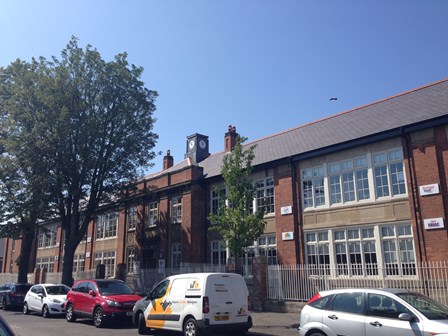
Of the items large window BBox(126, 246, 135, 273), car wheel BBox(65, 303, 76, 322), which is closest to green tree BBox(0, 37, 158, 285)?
large window BBox(126, 246, 135, 273)

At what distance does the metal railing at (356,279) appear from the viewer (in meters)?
15.3

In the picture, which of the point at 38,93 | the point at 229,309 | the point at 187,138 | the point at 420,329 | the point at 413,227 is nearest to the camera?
the point at 420,329

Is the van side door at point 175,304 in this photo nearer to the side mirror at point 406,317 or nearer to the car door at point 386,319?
the car door at point 386,319

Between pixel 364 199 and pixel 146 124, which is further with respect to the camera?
pixel 146 124

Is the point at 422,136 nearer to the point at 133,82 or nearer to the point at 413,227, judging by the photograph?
the point at 413,227

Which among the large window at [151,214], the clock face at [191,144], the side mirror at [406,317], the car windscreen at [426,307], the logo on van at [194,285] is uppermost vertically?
the clock face at [191,144]

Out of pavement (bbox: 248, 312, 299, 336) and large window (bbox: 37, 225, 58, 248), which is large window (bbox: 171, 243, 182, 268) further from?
large window (bbox: 37, 225, 58, 248)

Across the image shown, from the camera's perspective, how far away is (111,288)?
15914 millimetres

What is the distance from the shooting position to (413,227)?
1694 cm

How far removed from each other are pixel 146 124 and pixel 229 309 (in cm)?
1872

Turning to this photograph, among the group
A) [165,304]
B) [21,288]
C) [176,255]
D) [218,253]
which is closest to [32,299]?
[21,288]

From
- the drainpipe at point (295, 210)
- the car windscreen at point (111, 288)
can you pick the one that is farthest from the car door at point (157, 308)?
the drainpipe at point (295, 210)

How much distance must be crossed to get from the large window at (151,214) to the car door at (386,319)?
22954mm

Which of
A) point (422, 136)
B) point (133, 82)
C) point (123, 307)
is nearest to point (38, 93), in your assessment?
point (133, 82)
